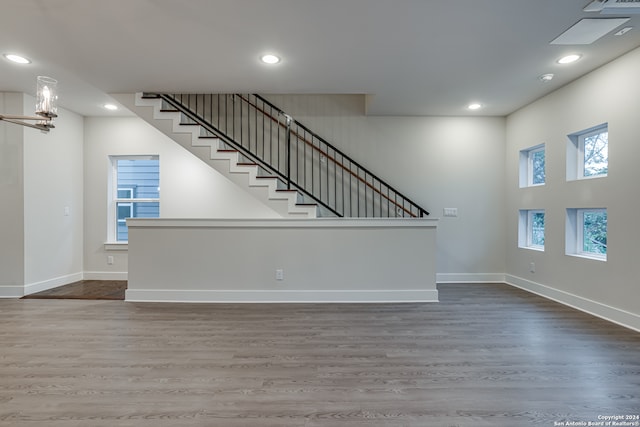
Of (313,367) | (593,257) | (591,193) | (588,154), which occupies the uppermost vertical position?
(588,154)

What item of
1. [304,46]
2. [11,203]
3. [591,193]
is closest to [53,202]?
[11,203]

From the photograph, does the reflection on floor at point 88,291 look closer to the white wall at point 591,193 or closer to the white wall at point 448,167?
the white wall at point 448,167

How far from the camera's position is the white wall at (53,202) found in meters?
4.49

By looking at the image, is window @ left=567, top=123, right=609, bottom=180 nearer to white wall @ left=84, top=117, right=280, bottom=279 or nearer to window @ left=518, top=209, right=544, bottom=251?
window @ left=518, top=209, right=544, bottom=251

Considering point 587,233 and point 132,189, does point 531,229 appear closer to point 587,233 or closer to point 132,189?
point 587,233

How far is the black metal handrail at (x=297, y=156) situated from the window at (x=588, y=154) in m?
2.15

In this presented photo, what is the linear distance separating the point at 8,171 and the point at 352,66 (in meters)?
4.89

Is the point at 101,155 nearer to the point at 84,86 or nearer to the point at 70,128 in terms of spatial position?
the point at 70,128

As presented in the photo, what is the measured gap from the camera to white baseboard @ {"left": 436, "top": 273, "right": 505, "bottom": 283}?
527cm

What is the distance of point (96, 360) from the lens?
2457 mm

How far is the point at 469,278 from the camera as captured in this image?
208 inches

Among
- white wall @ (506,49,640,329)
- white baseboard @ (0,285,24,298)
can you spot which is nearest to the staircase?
white wall @ (506,49,640,329)

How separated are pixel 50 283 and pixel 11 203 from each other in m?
1.31

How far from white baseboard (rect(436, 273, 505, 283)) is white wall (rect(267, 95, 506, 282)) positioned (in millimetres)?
24
